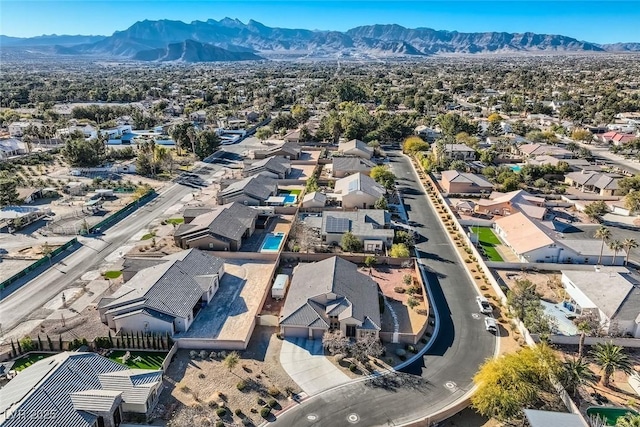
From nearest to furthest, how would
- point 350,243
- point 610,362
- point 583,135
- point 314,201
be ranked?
1. point 610,362
2. point 350,243
3. point 314,201
4. point 583,135

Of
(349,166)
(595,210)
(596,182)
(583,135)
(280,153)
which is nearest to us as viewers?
(595,210)

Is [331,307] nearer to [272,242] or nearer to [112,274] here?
[272,242]

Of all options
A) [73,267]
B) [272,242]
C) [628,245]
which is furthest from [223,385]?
[628,245]

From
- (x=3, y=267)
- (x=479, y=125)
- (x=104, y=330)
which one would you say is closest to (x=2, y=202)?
(x=3, y=267)

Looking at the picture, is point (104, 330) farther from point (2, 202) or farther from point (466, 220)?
point (466, 220)

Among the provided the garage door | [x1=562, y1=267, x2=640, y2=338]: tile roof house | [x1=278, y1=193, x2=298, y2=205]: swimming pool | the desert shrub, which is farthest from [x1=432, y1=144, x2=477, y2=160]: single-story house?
the desert shrub

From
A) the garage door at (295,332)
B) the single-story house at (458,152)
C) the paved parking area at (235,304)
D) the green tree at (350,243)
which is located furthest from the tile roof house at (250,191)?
the single-story house at (458,152)
